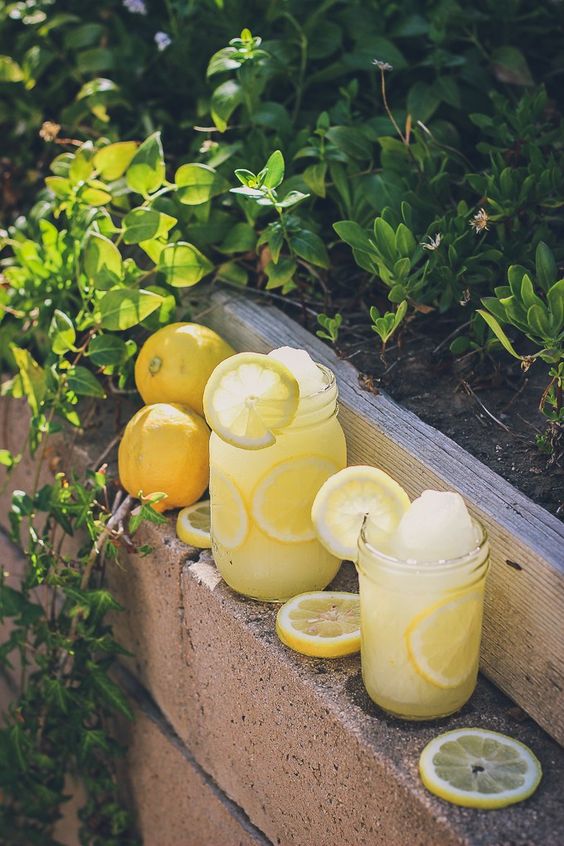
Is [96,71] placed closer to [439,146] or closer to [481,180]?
[439,146]

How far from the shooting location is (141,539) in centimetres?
162

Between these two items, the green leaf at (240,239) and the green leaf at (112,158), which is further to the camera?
the green leaf at (112,158)

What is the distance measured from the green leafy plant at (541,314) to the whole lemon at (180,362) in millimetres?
484

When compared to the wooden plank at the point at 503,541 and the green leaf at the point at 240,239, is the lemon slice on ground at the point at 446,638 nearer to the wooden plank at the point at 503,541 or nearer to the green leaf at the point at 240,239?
the wooden plank at the point at 503,541

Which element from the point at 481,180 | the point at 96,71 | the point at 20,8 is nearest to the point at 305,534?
the point at 481,180

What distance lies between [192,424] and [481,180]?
0.57 m

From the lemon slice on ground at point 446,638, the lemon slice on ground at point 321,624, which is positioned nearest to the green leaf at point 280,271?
the lemon slice on ground at point 321,624

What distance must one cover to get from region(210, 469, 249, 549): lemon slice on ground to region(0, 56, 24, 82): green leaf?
130cm

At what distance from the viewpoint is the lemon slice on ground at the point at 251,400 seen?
4.06 feet

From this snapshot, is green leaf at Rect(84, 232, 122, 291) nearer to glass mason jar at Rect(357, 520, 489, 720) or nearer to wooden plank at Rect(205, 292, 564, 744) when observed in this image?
wooden plank at Rect(205, 292, 564, 744)

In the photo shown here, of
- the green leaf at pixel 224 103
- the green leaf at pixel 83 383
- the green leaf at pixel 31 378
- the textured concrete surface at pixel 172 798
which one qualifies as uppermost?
the green leaf at pixel 224 103

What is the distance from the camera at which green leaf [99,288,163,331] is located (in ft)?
5.21

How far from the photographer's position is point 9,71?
2.22 meters

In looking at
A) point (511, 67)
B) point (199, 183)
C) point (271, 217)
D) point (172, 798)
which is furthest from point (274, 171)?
point (172, 798)
